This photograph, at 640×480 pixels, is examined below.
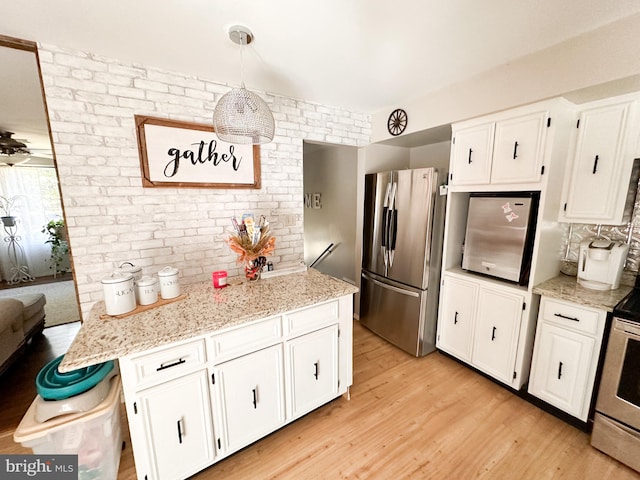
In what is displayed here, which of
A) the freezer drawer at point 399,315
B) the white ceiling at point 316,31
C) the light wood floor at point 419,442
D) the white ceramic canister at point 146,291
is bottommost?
the light wood floor at point 419,442

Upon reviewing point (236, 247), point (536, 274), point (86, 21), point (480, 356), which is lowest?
point (480, 356)

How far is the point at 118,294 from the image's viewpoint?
142 centimetres

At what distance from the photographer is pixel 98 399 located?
126 cm

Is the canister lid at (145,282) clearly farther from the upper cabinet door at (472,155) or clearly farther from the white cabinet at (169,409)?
the upper cabinet door at (472,155)

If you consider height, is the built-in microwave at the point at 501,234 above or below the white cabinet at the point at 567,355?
above

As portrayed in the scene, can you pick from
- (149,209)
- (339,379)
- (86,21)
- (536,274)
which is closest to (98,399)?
(149,209)

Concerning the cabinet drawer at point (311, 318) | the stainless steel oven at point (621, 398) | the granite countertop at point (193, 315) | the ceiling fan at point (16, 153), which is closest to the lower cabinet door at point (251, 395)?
the cabinet drawer at point (311, 318)

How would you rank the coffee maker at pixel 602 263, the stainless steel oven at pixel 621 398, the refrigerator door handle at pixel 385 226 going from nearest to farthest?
the stainless steel oven at pixel 621 398 < the coffee maker at pixel 602 263 < the refrigerator door handle at pixel 385 226

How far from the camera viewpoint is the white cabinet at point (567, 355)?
65.3 inches

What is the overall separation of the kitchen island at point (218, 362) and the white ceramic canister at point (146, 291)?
103 millimetres

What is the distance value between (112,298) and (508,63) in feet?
9.93

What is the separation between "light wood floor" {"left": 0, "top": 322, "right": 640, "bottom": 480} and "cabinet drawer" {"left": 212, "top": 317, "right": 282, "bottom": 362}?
73 centimetres

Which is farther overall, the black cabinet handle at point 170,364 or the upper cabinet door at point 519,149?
the upper cabinet door at point 519,149

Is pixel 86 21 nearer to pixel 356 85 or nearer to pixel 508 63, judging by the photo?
pixel 356 85
